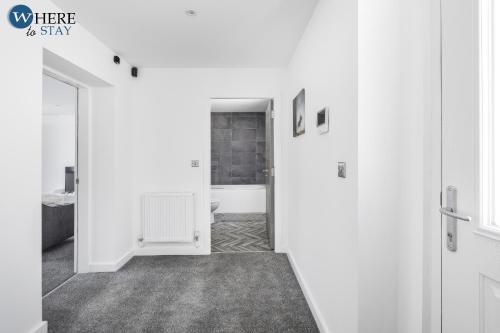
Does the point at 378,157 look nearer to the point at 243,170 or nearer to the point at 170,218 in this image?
the point at 170,218

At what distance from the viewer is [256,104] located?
5699 millimetres

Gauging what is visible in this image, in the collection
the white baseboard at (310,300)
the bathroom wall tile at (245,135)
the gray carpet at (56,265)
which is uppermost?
the bathroom wall tile at (245,135)

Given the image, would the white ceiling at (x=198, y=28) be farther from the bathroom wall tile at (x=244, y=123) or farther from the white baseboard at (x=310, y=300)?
the bathroom wall tile at (x=244, y=123)

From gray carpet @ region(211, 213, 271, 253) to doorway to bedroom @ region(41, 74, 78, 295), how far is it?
176 cm

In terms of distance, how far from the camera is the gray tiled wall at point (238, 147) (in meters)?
6.32

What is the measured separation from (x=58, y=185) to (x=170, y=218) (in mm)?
2619

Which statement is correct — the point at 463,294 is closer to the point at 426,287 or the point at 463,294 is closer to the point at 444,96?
the point at 426,287

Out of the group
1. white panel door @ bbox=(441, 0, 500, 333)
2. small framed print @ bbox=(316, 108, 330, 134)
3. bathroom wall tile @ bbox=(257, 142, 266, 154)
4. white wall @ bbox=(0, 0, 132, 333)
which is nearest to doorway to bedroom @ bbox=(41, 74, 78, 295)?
white wall @ bbox=(0, 0, 132, 333)

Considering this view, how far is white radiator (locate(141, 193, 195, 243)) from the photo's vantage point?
3.34m

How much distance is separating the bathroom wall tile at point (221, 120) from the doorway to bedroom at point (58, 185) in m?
2.82

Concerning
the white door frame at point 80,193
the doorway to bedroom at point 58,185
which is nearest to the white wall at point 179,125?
the white door frame at point 80,193
